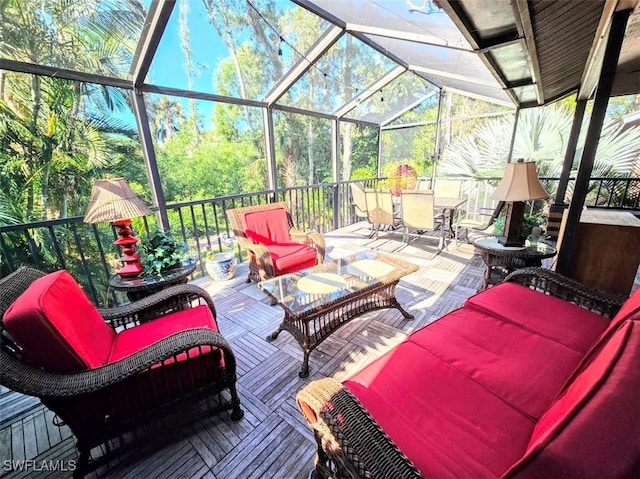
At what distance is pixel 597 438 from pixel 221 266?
3.21 m

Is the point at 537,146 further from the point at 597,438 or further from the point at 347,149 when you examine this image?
the point at 597,438

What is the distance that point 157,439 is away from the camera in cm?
136

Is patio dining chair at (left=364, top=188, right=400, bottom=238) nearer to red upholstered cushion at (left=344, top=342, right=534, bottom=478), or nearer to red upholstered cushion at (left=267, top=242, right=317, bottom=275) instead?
red upholstered cushion at (left=267, top=242, right=317, bottom=275)

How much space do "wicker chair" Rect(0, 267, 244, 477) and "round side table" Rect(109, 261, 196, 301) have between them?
47 centimetres

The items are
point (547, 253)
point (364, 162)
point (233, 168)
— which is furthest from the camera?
point (233, 168)

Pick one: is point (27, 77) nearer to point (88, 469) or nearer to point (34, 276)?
point (34, 276)

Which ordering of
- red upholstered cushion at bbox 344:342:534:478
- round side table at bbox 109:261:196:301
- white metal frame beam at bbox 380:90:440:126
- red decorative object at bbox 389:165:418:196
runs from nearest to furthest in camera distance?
red upholstered cushion at bbox 344:342:534:478 < round side table at bbox 109:261:196:301 < red decorative object at bbox 389:165:418:196 < white metal frame beam at bbox 380:90:440:126

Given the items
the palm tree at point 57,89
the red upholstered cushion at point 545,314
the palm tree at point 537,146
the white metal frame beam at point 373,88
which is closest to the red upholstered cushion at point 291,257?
the red upholstered cushion at point 545,314

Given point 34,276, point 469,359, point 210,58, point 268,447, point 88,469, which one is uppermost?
point 210,58

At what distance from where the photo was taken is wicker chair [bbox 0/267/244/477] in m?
1.04

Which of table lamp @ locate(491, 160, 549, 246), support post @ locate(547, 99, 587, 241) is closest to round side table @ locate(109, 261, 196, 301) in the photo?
table lamp @ locate(491, 160, 549, 246)

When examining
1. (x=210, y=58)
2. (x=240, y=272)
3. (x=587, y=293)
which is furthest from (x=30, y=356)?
(x=210, y=58)

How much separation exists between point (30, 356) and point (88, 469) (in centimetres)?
59

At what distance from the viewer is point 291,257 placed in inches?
111
